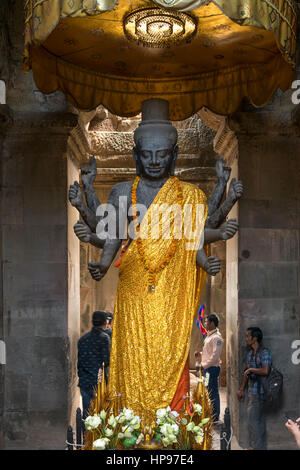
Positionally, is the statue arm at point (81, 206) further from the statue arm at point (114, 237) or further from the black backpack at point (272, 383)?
the black backpack at point (272, 383)

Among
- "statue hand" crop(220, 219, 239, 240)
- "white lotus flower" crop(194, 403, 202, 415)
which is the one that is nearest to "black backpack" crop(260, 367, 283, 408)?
"white lotus flower" crop(194, 403, 202, 415)

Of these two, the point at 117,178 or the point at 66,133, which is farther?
the point at 117,178

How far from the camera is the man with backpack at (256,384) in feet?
19.5

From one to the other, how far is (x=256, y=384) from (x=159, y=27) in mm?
3704

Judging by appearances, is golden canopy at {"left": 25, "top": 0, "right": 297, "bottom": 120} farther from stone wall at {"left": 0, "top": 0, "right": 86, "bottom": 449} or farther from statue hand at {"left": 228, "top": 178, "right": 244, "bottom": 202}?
statue hand at {"left": 228, "top": 178, "right": 244, "bottom": 202}

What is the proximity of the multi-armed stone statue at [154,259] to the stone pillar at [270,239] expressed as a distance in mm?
1776

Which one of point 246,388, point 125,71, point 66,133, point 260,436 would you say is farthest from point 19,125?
point 260,436

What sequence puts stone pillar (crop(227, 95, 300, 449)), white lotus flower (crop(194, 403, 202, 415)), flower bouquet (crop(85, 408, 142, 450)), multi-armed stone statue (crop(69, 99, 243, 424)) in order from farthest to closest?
1. stone pillar (crop(227, 95, 300, 449))
2. multi-armed stone statue (crop(69, 99, 243, 424))
3. white lotus flower (crop(194, 403, 202, 415))
4. flower bouquet (crop(85, 408, 142, 450))

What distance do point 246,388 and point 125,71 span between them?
3576mm

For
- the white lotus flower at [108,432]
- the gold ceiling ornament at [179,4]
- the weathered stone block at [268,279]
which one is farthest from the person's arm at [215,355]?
the gold ceiling ornament at [179,4]

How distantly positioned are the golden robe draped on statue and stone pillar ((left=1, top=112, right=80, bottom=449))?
1.71 meters

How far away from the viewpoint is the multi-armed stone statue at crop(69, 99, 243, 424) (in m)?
4.68
